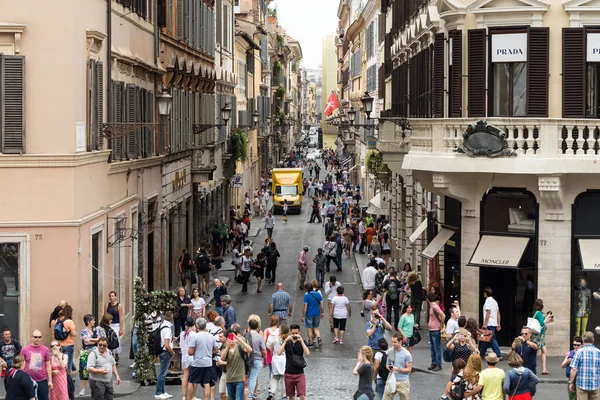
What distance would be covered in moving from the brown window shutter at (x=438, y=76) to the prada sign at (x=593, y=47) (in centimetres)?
348

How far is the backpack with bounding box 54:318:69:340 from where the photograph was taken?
2161 centimetres

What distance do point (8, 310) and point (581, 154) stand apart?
1207 centimetres

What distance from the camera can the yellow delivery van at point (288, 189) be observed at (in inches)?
2918

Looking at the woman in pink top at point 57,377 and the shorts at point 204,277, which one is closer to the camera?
the woman in pink top at point 57,377

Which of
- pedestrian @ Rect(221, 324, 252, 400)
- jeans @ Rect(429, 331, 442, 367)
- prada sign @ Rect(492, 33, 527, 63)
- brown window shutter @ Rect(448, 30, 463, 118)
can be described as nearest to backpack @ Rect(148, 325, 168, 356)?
pedestrian @ Rect(221, 324, 252, 400)

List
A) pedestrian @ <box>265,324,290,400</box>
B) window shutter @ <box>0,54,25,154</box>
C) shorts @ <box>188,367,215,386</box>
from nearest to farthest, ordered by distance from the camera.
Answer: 1. shorts @ <box>188,367,215,386</box>
2. pedestrian @ <box>265,324,290,400</box>
3. window shutter @ <box>0,54,25,154</box>

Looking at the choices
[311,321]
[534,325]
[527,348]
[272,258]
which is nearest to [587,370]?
[527,348]

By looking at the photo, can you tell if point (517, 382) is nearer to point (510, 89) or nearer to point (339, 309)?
point (510, 89)

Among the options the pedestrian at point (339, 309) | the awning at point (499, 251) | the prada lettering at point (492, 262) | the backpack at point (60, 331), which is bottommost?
the pedestrian at point (339, 309)

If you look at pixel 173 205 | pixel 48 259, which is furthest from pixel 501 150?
pixel 173 205

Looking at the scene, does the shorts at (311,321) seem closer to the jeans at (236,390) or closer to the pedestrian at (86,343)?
the pedestrian at (86,343)

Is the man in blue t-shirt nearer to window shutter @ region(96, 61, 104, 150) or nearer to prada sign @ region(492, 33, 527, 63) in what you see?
window shutter @ region(96, 61, 104, 150)

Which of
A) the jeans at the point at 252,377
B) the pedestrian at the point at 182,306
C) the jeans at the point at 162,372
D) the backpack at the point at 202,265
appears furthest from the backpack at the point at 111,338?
the backpack at the point at 202,265

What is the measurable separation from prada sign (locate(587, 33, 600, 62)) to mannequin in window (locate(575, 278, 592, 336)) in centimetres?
471
